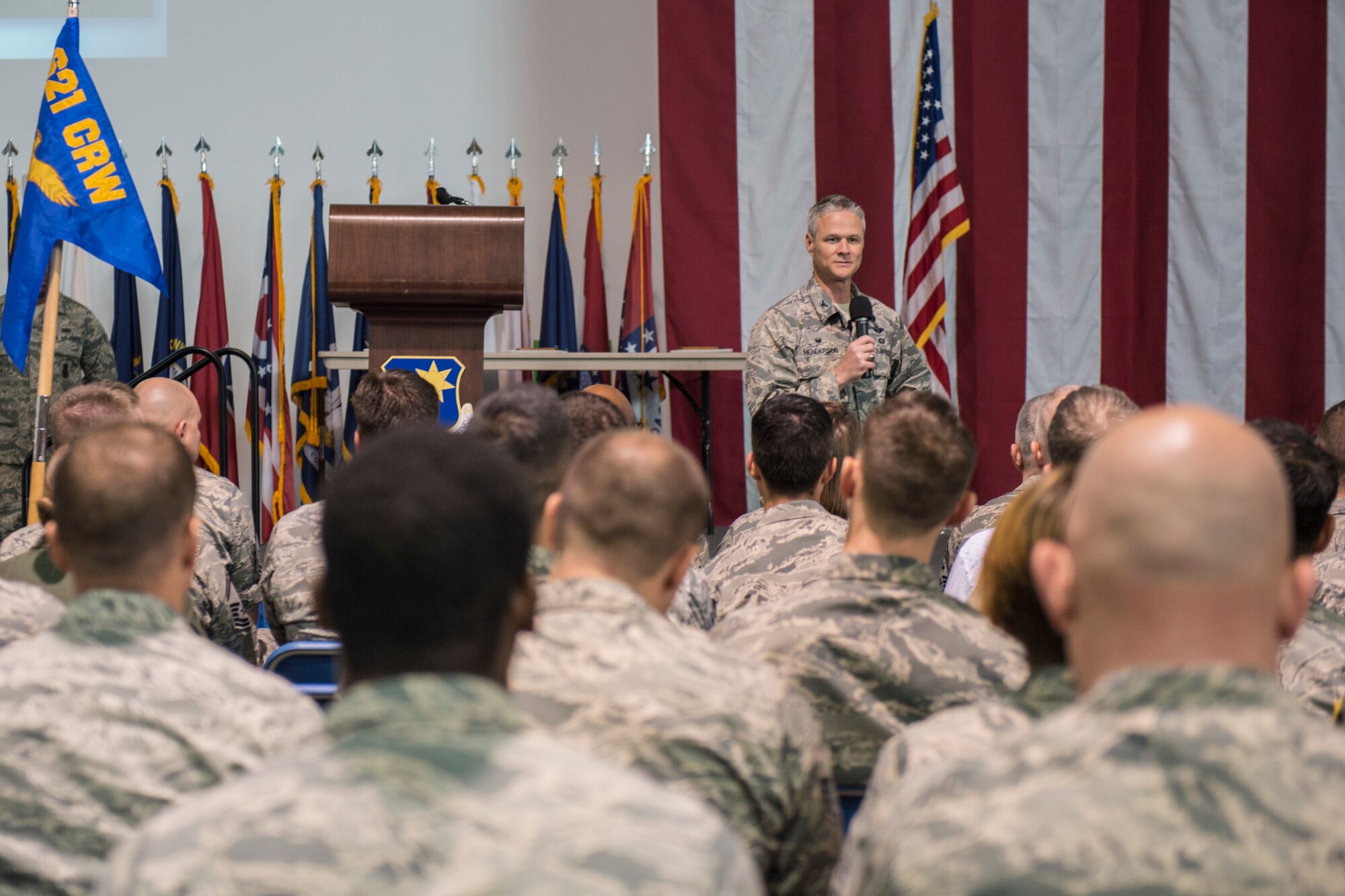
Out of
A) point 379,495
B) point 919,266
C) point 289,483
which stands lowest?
point 289,483

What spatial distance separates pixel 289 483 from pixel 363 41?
6.73ft

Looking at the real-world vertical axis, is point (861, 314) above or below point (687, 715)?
above

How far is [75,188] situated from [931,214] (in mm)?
3153

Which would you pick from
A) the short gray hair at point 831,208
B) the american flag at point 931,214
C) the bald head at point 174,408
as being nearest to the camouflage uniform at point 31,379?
the bald head at point 174,408

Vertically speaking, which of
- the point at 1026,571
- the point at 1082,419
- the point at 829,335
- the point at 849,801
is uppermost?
the point at 829,335

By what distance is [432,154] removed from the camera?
19.4 ft

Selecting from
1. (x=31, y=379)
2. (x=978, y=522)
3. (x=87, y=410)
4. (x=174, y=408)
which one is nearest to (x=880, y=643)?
(x=978, y=522)

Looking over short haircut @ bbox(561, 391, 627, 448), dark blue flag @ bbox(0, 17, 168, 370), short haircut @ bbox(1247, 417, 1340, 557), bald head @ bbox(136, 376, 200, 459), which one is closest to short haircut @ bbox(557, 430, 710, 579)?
short haircut @ bbox(1247, 417, 1340, 557)

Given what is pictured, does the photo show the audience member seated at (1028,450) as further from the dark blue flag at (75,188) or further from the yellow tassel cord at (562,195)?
the yellow tassel cord at (562,195)

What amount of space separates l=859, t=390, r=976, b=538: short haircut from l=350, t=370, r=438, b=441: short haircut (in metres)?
1.45

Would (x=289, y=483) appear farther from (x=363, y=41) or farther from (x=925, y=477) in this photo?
(x=925, y=477)

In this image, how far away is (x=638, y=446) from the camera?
1581 mm

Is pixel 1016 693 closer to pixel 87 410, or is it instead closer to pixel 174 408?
pixel 87 410

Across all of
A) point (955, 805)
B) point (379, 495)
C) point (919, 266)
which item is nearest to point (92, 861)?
→ point (379, 495)
